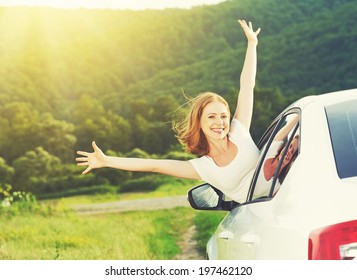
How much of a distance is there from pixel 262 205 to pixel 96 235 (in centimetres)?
1226

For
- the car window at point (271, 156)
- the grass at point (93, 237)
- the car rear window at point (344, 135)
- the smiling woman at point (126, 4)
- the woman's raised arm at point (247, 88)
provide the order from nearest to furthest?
the car rear window at point (344, 135) < the car window at point (271, 156) < the woman's raised arm at point (247, 88) < the grass at point (93, 237) < the smiling woman at point (126, 4)

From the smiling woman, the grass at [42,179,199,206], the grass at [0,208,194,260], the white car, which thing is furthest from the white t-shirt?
the smiling woman

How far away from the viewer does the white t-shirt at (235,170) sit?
3889mm

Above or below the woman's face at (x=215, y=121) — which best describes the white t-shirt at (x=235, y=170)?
below

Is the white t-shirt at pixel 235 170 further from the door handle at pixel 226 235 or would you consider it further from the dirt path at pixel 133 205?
the dirt path at pixel 133 205

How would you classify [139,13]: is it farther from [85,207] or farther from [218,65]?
[85,207]

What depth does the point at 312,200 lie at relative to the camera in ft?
8.02

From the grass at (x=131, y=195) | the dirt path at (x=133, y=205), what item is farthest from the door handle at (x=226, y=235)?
the grass at (x=131, y=195)

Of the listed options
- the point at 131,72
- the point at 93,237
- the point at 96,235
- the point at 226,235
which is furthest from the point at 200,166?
the point at 131,72

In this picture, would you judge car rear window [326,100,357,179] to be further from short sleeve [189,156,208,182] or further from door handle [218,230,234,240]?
short sleeve [189,156,208,182]

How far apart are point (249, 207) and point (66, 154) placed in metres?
28.0

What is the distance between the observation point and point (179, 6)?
43.6 metres

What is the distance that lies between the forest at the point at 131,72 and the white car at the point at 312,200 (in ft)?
77.7

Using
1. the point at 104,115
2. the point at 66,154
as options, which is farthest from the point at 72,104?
the point at 66,154
